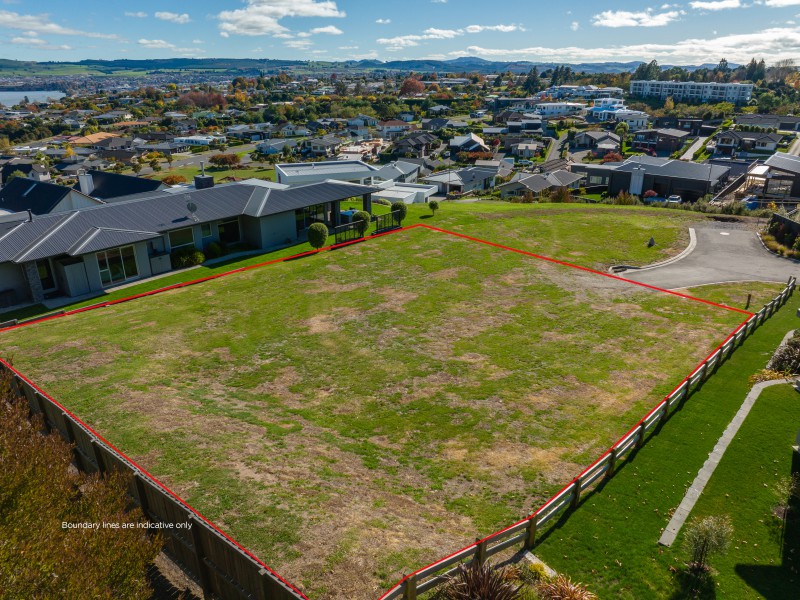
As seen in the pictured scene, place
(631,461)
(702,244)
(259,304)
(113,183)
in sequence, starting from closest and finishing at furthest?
(631,461) < (259,304) < (702,244) < (113,183)

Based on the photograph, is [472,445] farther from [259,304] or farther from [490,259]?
[490,259]

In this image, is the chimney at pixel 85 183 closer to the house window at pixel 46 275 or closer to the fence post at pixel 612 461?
the house window at pixel 46 275

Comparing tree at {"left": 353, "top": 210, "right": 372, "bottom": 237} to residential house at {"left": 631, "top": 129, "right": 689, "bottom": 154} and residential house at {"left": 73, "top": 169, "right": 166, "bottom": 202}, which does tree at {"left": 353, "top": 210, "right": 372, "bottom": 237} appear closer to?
residential house at {"left": 73, "top": 169, "right": 166, "bottom": 202}

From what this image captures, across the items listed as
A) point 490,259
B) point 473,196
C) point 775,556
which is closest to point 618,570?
point 775,556

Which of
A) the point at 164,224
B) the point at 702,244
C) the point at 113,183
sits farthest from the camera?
the point at 113,183

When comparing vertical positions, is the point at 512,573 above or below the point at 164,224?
below

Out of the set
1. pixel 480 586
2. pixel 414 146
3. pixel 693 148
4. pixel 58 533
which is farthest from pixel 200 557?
pixel 693 148

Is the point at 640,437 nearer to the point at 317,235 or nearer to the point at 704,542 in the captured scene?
the point at 704,542
